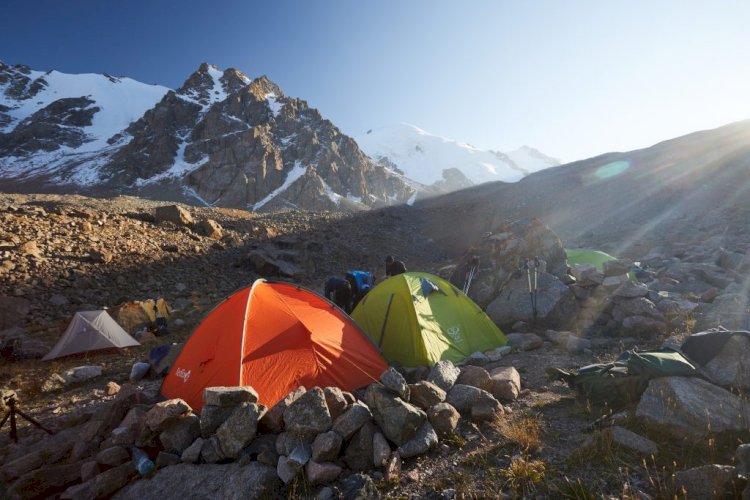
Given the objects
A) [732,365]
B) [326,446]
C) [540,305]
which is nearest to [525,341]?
[540,305]

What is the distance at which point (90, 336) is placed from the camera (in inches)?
400

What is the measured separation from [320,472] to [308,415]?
0.60 metres

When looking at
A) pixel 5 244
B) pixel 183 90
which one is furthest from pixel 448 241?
pixel 183 90

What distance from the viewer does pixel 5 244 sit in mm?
13578

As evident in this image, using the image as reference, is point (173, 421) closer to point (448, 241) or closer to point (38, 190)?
point (448, 241)

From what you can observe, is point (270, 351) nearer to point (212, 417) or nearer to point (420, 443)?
point (212, 417)

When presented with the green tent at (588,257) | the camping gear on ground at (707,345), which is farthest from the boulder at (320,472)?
the green tent at (588,257)

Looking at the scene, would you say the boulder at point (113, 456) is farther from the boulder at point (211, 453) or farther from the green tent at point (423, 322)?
the green tent at point (423, 322)

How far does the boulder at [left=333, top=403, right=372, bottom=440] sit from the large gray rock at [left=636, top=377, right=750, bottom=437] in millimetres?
3266

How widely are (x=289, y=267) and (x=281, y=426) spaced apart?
58.3ft

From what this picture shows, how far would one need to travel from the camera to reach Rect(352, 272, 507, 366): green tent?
7.73 metres

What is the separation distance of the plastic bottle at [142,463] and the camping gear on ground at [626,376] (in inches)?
222

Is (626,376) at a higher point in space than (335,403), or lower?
lower

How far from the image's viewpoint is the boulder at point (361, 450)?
419 centimetres
